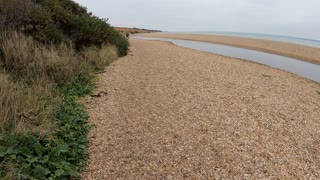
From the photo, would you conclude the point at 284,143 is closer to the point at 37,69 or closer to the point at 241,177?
the point at 241,177

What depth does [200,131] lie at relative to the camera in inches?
218

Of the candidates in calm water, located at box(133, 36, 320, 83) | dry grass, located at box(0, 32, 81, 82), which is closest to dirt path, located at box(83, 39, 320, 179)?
dry grass, located at box(0, 32, 81, 82)

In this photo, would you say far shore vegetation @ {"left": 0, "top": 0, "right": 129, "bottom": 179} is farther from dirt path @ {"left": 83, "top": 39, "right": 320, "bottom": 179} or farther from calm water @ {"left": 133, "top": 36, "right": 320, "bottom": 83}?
calm water @ {"left": 133, "top": 36, "right": 320, "bottom": 83}

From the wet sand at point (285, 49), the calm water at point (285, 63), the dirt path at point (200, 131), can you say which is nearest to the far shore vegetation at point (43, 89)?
the dirt path at point (200, 131)

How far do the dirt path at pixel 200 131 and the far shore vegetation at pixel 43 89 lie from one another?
1.38 feet

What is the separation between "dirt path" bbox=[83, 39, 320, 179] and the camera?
14.1 feet

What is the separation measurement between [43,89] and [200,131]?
3421 millimetres

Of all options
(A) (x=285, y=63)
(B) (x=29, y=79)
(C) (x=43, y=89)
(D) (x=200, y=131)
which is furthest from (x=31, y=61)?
(A) (x=285, y=63)

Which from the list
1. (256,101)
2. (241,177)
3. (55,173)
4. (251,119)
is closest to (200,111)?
(251,119)

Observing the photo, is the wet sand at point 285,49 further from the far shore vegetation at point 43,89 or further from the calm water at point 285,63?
the far shore vegetation at point 43,89

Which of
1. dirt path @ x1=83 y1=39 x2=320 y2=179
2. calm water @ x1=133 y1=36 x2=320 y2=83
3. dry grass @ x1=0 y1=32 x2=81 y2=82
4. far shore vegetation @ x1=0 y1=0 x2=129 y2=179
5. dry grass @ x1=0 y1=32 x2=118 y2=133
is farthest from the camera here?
calm water @ x1=133 y1=36 x2=320 y2=83

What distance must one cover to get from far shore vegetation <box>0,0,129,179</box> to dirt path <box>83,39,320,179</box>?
16.5 inches

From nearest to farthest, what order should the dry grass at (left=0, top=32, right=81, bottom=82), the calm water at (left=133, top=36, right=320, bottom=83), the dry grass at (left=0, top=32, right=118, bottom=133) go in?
the dry grass at (left=0, top=32, right=118, bottom=133)
the dry grass at (left=0, top=32, right=81, bottom=82)
the calm water at (left=133, top=36, right=320, bottom=83)

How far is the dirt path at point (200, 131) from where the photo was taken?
431cm
